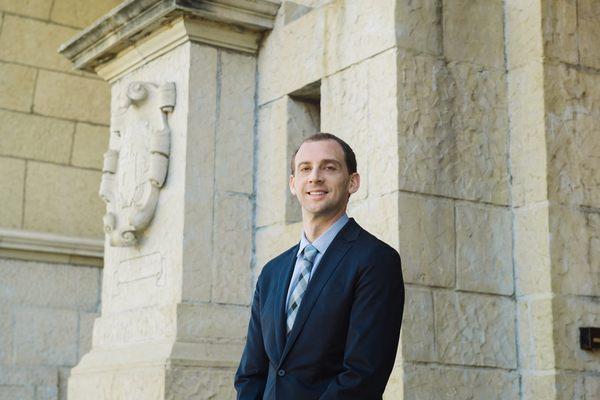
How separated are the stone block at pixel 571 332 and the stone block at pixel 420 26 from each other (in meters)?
1.27

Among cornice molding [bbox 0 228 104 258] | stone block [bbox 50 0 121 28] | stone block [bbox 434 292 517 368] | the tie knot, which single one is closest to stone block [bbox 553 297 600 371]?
stone block [bbox 434 292 517 368]

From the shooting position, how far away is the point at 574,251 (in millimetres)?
5125

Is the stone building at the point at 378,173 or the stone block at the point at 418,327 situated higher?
the stone building at the point at 378,173

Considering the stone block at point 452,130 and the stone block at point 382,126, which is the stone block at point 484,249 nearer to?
the stone block at point 452,130

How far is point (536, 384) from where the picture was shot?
16.6 ft

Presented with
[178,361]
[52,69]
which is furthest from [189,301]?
[52,69]

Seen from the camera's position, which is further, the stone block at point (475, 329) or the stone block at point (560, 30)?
the stone block at point (560, 30)

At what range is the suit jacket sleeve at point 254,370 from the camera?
3.63 m

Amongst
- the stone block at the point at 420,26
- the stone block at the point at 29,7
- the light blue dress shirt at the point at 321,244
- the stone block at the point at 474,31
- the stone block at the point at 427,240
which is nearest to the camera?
the light blue dress shirt at the point at 321,244

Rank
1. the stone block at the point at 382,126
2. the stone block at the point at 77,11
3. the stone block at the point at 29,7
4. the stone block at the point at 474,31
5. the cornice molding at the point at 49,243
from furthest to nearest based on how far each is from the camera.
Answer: the stone block at the point at 77,11, the stone block at the point at 29,7, the cornice molding at the point at 49,243, the stone block at the point at 474,31, the stone block at the point at 382,126

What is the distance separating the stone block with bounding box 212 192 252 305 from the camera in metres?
5.83

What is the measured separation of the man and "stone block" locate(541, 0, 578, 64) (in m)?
2.03

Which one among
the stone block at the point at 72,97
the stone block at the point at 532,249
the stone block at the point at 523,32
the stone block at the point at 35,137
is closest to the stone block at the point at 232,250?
the stone block at the point at 532,249

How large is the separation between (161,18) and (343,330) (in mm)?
3027
